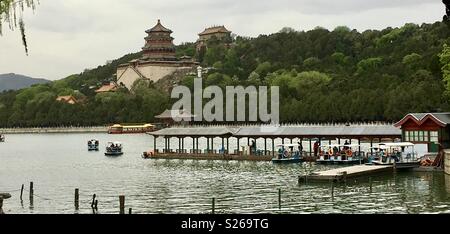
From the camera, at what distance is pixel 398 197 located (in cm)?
2947

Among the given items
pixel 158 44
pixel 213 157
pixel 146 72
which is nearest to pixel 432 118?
pixel 213 157

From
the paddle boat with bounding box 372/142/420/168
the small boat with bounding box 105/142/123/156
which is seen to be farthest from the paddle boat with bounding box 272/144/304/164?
the small boat with bounding box 105/142/123/156

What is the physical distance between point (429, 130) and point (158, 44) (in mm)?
135446

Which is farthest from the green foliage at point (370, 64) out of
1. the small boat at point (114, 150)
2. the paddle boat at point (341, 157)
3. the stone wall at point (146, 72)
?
the paddle boat at point (341, 157)

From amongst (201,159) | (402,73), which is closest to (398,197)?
(201,159)

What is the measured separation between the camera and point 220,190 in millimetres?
34344

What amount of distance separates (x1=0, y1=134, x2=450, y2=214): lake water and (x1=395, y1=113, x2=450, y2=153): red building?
454cm

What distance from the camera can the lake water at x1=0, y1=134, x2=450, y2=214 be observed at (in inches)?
1070

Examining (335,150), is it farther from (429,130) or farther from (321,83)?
(321,83)

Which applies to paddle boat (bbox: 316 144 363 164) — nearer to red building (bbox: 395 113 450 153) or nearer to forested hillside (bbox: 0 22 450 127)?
red building (bbox: 395 113 450 153)

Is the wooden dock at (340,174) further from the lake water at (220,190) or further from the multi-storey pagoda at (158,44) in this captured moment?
the multi-storey pagoda at (158,44)

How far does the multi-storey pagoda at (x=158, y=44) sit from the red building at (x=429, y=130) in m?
131
